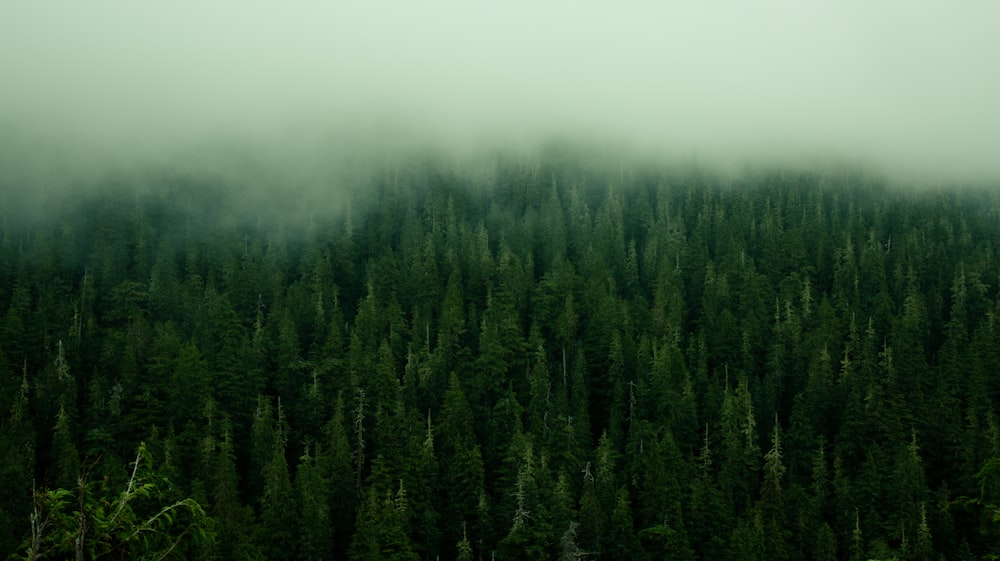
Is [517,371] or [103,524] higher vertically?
[103,524]

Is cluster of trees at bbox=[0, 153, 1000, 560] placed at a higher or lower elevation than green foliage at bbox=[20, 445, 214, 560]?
lower

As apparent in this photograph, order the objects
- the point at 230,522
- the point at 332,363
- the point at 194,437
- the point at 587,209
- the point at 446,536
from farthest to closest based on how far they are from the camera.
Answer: the point at 587,209 → the point at 332,363 → the point at 194,437 → the point at 446,536 → the point at 230,522

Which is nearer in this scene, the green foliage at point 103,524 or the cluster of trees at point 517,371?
the green foliage at point 103,524

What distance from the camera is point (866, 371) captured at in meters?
102

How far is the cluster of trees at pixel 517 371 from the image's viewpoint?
258 feet

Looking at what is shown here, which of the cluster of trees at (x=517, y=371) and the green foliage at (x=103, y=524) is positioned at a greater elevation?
the green foliage at (x=103, y=524)

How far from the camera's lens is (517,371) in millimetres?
104688

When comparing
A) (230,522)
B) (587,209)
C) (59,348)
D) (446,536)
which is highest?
(587,209)

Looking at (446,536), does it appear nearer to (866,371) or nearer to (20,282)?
(866,371)

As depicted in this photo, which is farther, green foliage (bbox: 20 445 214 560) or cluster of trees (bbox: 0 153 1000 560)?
cluster of trees (bbox: 0 153 1000 560)

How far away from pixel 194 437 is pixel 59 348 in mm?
22582

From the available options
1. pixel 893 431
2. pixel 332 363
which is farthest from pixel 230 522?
pixel 893 431

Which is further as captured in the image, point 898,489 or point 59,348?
point 59,348

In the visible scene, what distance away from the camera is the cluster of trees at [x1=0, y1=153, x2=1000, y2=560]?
258ft
